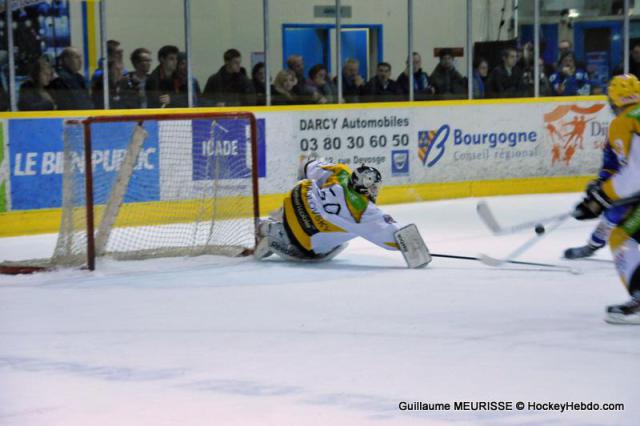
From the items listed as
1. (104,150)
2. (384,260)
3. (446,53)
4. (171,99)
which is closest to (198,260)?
(384,260)

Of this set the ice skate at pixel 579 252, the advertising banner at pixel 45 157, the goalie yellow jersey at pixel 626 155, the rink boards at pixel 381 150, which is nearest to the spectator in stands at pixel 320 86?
the rink boards at pixel 381 150

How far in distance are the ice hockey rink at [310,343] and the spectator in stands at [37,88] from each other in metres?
2.26

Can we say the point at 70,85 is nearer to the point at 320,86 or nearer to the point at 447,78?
the point at 320,86

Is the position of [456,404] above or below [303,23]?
below

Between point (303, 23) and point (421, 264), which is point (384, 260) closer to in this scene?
point (421, 264)

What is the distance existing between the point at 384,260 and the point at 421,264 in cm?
52

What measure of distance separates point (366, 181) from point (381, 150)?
3769 millimetres

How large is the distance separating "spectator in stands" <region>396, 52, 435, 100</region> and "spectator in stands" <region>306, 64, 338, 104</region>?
75 cm

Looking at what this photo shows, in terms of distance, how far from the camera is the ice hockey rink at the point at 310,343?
3.75m

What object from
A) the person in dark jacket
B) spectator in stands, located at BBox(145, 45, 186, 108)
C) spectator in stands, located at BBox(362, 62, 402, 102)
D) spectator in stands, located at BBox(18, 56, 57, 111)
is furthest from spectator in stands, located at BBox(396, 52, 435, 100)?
spectator in stands, located at BBox(18, 56, 57, 111)

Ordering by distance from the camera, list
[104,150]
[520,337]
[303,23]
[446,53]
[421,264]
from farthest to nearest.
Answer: [446,53] < [303,23] < [104,150] < [421,264] < [520,337]

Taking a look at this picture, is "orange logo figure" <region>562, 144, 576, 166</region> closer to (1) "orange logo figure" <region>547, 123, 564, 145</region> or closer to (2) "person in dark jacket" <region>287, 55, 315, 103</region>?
(1) "orange logo figure" <region>547, 123, 564, 145</region>

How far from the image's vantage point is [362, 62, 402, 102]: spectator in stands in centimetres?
1070

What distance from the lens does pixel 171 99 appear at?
31.6 ft
